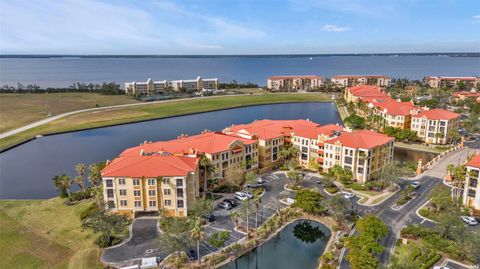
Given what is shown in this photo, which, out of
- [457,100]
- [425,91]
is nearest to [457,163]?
[457,100]

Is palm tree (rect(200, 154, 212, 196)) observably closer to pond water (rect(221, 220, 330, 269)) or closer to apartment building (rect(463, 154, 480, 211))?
pond water (rect(221, 220, 330, 269))

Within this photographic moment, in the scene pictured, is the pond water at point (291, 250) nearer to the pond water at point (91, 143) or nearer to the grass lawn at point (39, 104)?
the pond water at point (91, 143)

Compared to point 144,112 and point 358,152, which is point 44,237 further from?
point 144,112

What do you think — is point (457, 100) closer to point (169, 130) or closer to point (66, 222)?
point (169, 130)

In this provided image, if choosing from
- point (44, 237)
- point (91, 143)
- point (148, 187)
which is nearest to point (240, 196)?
point (148, 187)

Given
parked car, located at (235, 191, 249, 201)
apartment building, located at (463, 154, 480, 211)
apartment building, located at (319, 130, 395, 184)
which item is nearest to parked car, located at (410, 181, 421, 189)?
apartment building, located at (319, 130, 395, 184)
